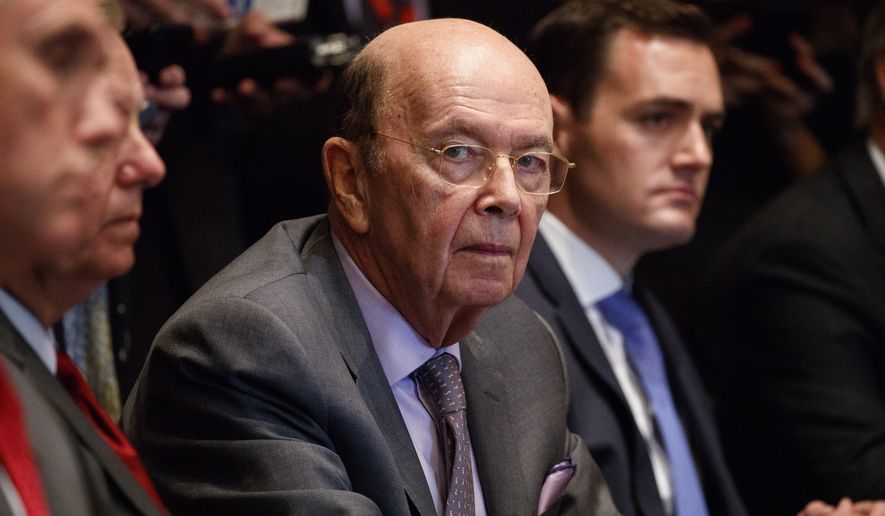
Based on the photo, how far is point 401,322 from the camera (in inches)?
62.6

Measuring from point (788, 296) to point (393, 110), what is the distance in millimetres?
1368

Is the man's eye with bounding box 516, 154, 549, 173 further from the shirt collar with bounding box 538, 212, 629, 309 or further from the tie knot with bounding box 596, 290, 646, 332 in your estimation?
the tie knot with bounding box 596, 290, 646, 332

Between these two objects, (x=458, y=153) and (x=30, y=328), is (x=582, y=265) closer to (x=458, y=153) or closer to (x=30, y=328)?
(x=458, y=153)

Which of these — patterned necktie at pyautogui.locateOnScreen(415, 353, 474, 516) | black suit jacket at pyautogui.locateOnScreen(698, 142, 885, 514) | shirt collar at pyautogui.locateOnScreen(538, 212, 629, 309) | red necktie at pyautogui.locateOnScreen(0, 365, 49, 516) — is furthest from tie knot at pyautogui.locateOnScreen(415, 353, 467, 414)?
black suit jacket at pyautogui.locateOnScreen(698, 142, 885, 514)

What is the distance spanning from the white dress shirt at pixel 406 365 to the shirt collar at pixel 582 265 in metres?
0.82

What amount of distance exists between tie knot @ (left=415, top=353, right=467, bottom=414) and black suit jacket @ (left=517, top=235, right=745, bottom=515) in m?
0.50

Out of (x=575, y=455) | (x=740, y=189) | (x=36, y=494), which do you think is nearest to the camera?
(x=36, y=494)

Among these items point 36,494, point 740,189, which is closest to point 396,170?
point 36,494

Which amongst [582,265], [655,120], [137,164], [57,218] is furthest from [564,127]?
[57,218]

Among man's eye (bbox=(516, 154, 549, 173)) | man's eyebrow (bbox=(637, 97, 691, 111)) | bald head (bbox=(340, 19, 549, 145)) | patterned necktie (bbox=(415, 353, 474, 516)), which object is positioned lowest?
patterned necktie (bbox=(415, 353, 474, 516))

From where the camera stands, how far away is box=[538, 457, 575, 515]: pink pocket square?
5.36ft

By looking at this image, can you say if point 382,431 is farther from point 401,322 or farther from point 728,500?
point 728,500

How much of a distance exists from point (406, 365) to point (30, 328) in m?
→ 0.60

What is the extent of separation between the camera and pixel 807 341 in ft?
8.31
